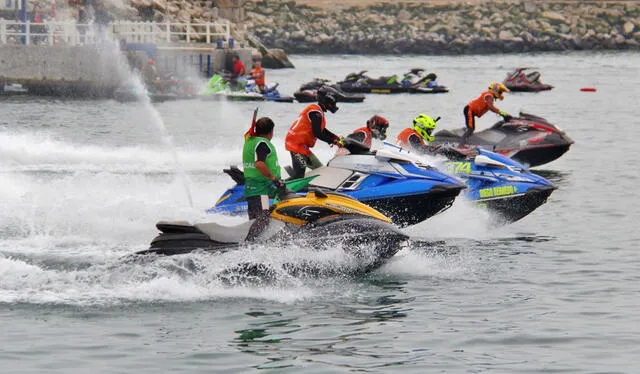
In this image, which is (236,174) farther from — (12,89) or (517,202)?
(12,89)

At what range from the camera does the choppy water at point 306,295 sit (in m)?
12.7

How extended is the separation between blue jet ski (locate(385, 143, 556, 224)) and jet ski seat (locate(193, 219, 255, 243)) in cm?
595

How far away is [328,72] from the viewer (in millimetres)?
82438

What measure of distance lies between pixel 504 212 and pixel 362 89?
3950 centimetres

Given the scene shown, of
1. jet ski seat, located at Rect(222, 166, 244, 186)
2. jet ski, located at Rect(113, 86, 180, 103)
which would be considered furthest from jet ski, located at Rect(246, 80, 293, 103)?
jet ski seat, located at Rect(222, 166, 244, 186)

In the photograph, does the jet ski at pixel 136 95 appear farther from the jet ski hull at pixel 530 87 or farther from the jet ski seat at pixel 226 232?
the jet ski seat at pixel 226 232

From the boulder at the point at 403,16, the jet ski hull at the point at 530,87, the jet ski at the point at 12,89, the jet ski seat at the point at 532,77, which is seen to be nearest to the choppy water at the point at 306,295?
the jet ski at the point at 12,89

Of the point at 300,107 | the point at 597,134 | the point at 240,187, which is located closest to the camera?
the point at 240,187

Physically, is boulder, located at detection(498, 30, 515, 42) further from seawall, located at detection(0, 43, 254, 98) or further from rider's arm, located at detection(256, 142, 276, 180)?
rider's arm, located at detection(256, 142, 276, 180)

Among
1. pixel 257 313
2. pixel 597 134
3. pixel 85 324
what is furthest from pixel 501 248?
pixel 597 134

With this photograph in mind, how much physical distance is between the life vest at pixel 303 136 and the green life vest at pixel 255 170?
112 inches

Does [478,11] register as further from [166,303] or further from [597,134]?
[166,303]

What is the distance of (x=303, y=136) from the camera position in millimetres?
18547

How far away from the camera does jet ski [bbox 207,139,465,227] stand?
699 inches
